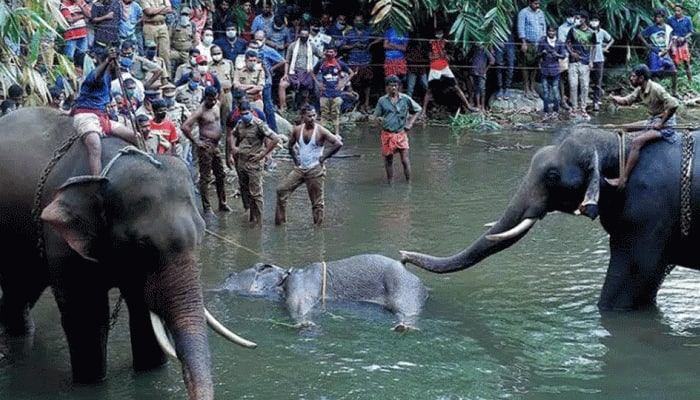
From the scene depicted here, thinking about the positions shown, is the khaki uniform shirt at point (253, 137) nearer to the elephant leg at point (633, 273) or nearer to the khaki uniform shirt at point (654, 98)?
the khaki uniform shirt at point (654, 98)

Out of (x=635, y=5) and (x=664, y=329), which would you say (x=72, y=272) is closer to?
(x=664, y=329)

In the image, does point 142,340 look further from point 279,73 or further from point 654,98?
point 279,73

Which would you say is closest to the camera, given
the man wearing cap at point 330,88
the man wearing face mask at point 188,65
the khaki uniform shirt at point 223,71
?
the man wearing face mask at point 188,65

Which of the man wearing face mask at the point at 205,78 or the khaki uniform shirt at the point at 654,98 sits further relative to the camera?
the man wearing face mask at the point at 205,78

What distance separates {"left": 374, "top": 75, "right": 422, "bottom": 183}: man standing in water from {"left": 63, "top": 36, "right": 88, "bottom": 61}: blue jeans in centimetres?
406

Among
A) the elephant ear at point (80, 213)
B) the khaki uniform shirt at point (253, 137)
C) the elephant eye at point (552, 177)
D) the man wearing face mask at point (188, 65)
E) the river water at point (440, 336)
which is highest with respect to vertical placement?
the man wearing face mask at point (188, 65)

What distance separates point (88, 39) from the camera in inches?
607

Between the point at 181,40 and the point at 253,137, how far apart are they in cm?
532

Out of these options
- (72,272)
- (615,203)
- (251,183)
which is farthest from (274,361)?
(251,183)

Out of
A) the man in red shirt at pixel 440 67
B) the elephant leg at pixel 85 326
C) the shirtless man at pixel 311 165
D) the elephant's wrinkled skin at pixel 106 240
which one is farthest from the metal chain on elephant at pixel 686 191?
the man in red shirt at pixel 440 67

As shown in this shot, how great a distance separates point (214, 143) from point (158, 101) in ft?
3.00

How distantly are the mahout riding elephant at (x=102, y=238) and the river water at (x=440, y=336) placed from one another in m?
0.68

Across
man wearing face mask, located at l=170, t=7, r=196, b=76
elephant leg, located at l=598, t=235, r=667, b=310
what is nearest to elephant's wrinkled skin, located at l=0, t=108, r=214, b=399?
elephant leg, located at l=598, t=235, r=667, b=310

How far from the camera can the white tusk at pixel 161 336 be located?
635 centimetres
